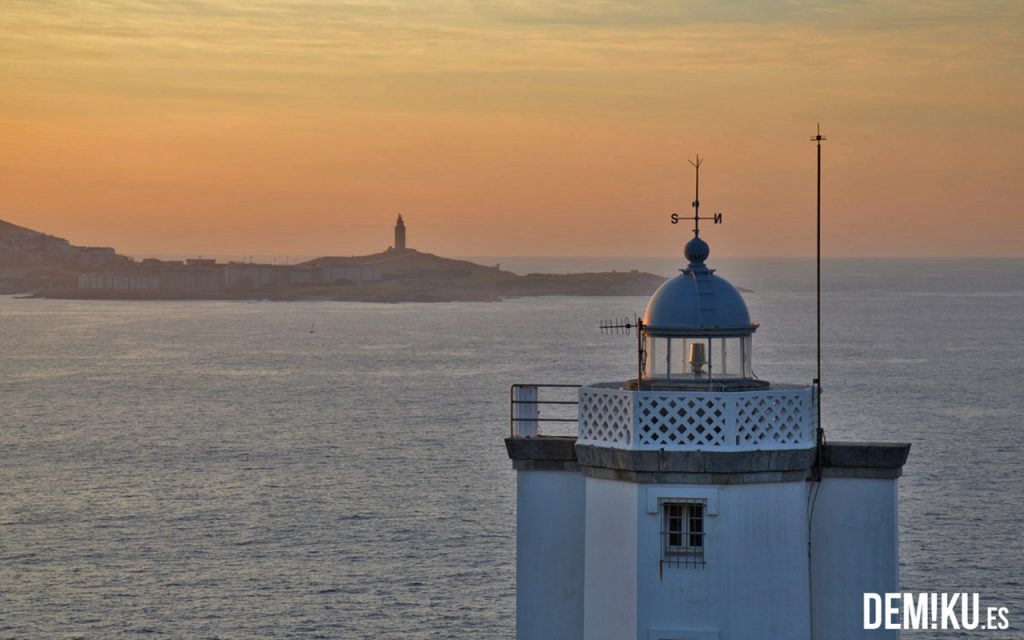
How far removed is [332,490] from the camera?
65812 mm

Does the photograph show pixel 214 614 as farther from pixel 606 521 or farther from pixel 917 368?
pixel 917 368

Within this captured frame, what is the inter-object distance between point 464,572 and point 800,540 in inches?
1476

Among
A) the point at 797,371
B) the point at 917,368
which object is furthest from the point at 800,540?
the point at 917,368

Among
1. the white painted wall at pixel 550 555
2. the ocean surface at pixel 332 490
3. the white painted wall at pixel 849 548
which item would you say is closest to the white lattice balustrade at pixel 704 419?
the white painted wall at pixel 849 548

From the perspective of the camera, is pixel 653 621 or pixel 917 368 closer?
pixel 653 621

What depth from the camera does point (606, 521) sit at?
38.3 ft

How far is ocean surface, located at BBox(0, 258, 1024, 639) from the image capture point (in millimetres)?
45781

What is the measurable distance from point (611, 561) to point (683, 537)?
60 cm

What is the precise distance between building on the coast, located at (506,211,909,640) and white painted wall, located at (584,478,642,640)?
0.4 inches

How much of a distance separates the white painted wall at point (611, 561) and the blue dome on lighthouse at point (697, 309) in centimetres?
118

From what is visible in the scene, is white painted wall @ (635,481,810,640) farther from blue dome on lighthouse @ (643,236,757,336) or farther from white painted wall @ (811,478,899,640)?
blue dome on lighthouse @ (643,236,757,336)

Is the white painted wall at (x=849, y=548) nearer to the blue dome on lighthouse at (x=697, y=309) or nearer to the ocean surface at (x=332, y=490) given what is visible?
the blue dome on lighthouse at (x=697, y=309)

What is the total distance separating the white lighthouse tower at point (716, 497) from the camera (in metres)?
11.2

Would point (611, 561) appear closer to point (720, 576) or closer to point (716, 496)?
point (720, 576)
